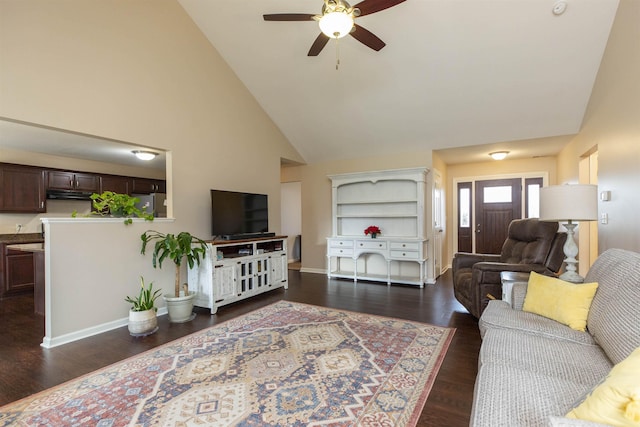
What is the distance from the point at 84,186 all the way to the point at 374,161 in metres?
5.29

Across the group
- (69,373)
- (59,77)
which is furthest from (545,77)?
(69,373)

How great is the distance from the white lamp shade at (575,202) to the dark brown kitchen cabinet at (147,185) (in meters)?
6.73

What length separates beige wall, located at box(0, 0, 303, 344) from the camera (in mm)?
2645

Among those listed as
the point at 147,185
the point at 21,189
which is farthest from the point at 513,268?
the point at 21,189

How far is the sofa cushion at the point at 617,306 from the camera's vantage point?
1358mm

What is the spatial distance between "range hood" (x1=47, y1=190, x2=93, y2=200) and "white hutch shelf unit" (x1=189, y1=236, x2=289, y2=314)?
3113mm

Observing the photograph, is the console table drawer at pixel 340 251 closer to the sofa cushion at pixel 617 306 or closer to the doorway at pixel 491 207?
the doorway at pixel 491 207

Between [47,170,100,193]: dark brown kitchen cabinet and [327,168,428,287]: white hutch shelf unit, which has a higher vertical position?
[47,170,100,193]: dark brown kitchen cabinet

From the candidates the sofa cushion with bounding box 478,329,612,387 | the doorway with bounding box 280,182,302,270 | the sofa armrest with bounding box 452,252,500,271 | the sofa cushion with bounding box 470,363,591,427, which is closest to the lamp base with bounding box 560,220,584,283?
the sofa cushion with bounding box 478,329,612,387

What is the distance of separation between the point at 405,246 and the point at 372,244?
0.57 meters

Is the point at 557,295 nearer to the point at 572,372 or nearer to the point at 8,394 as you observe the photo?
the point at 572,372

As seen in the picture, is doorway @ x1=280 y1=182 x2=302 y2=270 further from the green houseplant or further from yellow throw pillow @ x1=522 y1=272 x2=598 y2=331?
yellow throw pillow @ x1=522 y1=272 x2=598 y2=331

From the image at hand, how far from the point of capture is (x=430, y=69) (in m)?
3.81

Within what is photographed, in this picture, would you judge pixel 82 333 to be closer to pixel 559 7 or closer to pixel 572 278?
pixel 572 278
